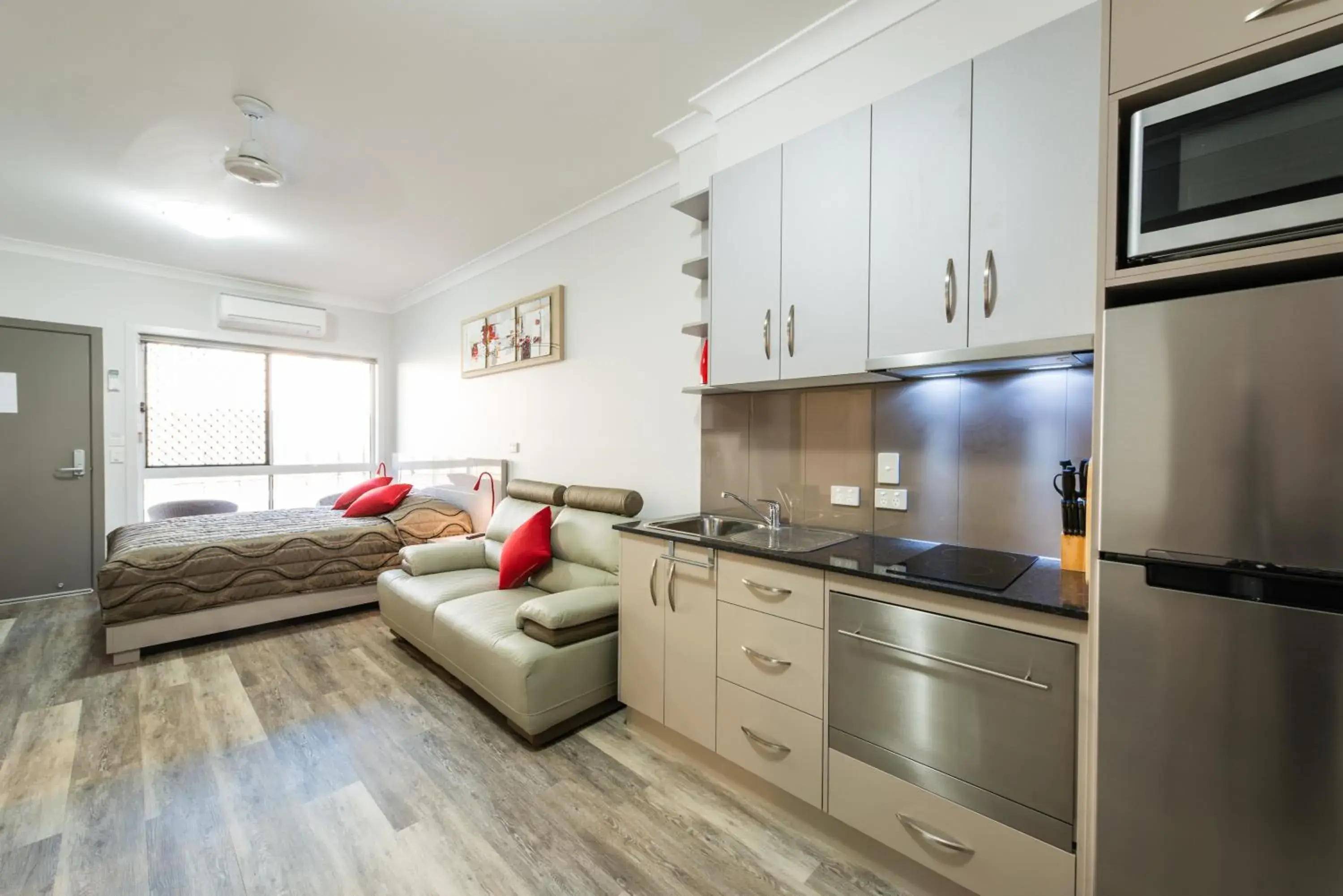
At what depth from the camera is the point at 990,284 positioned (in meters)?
1.56

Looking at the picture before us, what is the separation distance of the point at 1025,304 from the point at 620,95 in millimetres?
1826

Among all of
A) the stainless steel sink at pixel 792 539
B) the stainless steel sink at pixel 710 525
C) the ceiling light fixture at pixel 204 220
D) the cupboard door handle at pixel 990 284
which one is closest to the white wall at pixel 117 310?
the ceiling light fixture at pixel 204 220

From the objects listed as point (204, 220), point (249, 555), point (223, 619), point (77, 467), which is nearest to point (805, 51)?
point (204, 220)

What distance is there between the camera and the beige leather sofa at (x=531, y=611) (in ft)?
7.37

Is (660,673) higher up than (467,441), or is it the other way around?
(467,441)

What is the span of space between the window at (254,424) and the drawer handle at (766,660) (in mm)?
5256

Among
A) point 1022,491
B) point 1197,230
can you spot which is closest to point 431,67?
point 1197,230

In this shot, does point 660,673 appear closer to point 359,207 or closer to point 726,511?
point 726,511

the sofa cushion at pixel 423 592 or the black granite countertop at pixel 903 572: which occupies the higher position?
the black granite countertop at pixel 903 572

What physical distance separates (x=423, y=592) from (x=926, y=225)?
9.78 feet

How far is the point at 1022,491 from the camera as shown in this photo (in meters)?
1.73

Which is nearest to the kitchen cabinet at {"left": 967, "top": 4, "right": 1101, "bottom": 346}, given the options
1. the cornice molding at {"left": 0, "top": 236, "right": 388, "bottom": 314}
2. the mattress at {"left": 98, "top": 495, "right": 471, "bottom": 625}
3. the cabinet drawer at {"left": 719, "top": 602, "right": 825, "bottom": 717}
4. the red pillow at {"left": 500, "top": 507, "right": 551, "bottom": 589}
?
the cabinet drawer at {"left": 719, "top": 602, "right": 825, "bottom": 717}

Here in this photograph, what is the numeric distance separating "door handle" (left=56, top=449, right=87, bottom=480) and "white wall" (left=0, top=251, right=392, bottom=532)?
82 mm

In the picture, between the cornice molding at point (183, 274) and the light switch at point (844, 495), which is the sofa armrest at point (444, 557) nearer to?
the light switch at point (844, 495)
